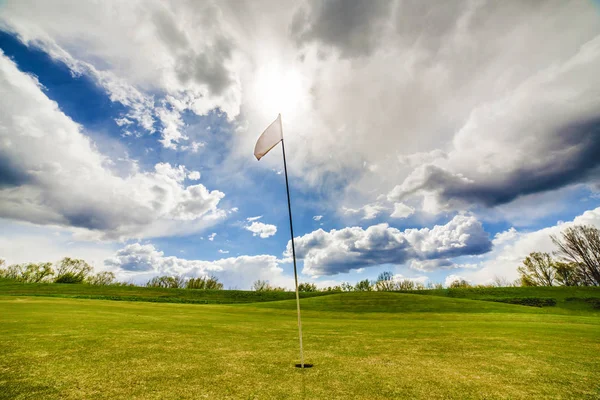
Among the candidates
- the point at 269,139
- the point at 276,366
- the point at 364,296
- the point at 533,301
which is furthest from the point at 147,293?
the point at 533,301

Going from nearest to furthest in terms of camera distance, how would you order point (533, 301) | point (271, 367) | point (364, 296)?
point (271, 367)
point (364, 296)
point (533, 301)

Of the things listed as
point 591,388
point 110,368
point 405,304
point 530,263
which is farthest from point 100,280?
point 530,263

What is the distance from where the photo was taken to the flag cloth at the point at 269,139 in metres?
10.0

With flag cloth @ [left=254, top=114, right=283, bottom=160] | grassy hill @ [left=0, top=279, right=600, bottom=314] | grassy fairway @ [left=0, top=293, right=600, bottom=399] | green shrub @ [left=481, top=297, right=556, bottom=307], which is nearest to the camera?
grassy fairway @ [left=0, top=293, right=600, bottom=399]

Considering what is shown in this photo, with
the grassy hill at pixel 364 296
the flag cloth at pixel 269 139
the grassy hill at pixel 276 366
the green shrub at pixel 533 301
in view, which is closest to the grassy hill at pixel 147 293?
the grassy hill at pixel 364 296

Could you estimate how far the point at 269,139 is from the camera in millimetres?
10141

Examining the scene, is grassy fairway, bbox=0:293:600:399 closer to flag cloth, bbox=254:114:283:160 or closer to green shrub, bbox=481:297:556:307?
flag cloth, bbox=254:114:283:160

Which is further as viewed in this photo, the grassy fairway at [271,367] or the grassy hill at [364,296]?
the grassy hill at [364,296]

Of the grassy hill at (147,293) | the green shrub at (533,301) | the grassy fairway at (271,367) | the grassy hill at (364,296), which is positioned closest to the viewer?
the grassy fairway at (271,367)

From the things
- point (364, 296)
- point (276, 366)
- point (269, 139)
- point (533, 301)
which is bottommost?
point (533, 301)

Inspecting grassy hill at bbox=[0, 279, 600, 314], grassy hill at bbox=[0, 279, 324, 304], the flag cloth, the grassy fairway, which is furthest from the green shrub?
the flag cloth

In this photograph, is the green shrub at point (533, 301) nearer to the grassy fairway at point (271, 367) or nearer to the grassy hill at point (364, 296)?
the grassy hill at point (364, 296)

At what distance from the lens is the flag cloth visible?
1004 cm

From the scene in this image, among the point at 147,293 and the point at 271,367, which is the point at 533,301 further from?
the point at 147,293
